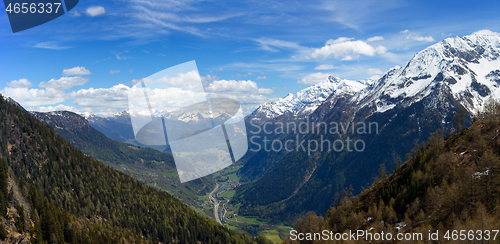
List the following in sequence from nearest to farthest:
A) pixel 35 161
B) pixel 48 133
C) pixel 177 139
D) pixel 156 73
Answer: pixel 156 73 < pixel 177 139 < pixel 35 161 < pixel 48 133

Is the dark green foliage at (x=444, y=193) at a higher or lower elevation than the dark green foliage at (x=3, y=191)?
lower

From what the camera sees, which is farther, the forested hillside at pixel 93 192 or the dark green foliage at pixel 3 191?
the forested hillside at pixel 93 192

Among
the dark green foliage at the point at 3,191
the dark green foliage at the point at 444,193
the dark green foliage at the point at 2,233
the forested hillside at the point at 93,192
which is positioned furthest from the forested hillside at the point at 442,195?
the dark green foliage at the point at 3,191

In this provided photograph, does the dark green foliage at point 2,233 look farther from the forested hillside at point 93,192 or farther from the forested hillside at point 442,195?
the forested hillside at point 442,195

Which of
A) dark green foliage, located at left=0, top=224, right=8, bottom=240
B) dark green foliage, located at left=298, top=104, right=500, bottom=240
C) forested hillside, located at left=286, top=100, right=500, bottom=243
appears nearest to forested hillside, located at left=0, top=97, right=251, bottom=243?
dark green foliage, located at left=0, top=224, right=8, bottom=240

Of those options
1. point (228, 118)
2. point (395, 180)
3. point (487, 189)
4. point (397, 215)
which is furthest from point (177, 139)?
point (395, 180)

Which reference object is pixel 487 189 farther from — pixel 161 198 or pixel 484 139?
pixel 161 198

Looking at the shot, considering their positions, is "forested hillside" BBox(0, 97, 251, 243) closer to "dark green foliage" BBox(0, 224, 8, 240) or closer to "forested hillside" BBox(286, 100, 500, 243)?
"dark green foliage" BBox(0, 224, 8, 240)

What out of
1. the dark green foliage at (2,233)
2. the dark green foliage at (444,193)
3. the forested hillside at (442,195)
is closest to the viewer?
the dark green foliage at (2,233)
